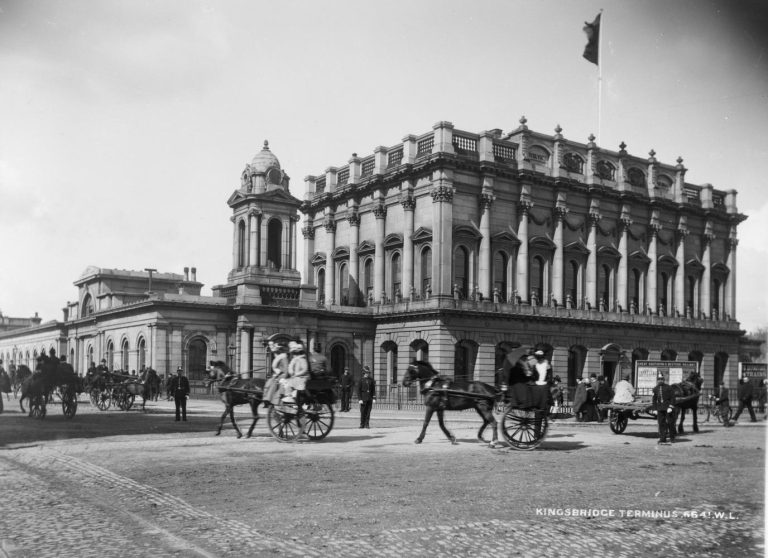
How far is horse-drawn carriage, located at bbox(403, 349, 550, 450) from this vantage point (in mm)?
16844

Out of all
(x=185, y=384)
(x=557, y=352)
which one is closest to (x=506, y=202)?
(x=557, y=352)

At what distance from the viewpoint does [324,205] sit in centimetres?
5412

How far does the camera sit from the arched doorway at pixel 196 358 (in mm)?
40931

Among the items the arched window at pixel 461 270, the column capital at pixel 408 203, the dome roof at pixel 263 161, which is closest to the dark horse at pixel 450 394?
the arched window at pixel 461 270

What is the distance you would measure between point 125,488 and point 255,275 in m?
32.5

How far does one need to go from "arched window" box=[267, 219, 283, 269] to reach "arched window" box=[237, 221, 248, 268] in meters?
1.51

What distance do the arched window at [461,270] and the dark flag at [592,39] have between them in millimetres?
30249

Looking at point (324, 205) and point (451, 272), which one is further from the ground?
point (324, 205)

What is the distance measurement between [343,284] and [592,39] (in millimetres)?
39006

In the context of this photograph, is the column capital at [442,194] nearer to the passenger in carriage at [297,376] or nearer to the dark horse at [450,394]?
the dark horse at [450,394]

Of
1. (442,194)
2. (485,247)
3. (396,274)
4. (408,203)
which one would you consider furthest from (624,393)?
(396,274)

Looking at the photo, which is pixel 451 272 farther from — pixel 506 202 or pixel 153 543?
pixel 153 543

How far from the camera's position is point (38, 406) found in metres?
23.7

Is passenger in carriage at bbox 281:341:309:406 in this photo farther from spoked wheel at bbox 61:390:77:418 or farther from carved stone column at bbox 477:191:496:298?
carved stone column at bbox 477:191:496:298
